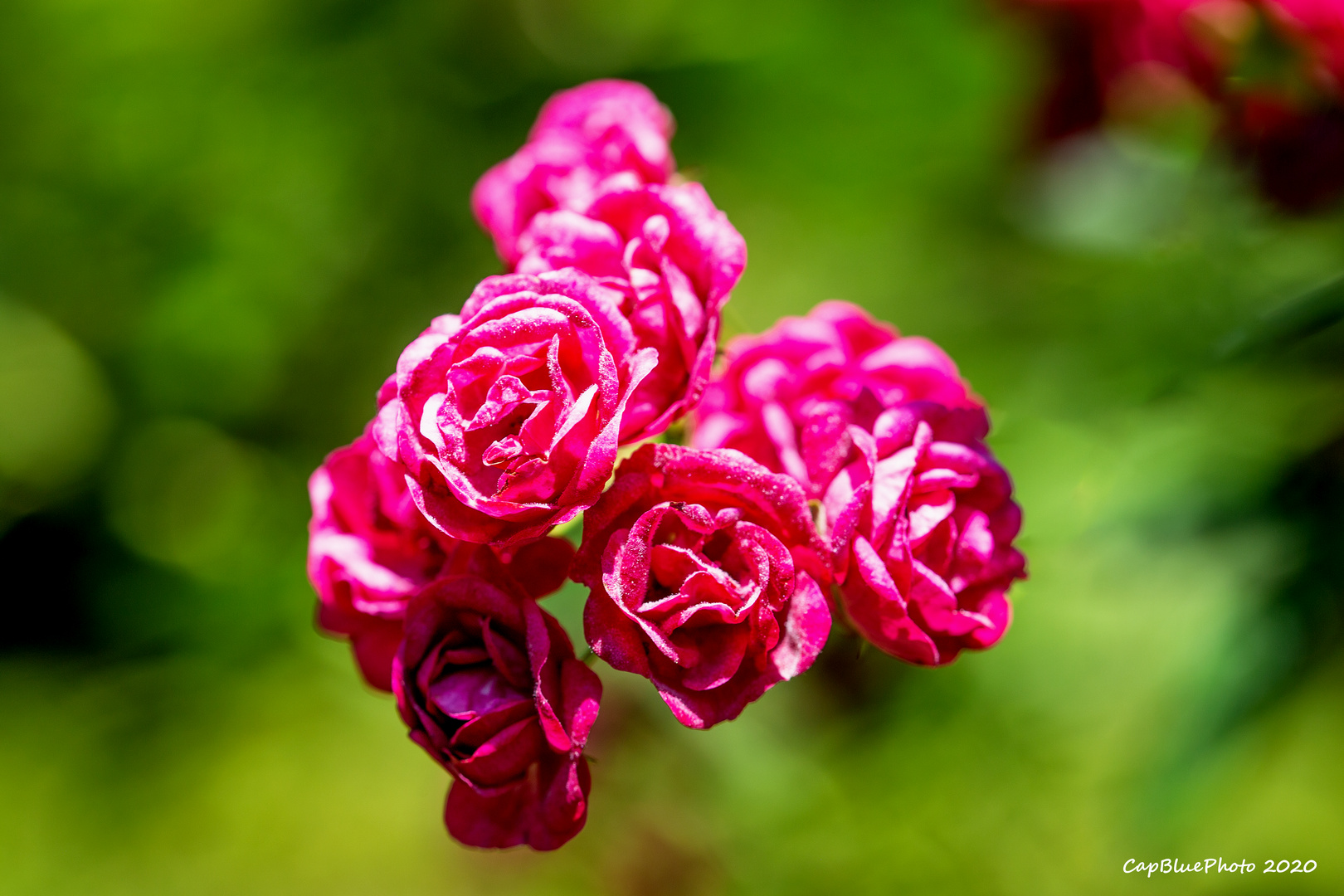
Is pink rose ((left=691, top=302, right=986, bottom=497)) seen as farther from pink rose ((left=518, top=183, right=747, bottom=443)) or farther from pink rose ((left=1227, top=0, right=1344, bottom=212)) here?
pink rose ((left=1227, top=0, right=1344, bottom=212))

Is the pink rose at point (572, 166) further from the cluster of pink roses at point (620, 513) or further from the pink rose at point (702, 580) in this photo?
the pink rose at point (702, 580)

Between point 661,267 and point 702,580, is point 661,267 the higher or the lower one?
the higher one

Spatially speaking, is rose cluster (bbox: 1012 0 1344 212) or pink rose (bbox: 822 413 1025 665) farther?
rose cluster (bbox: 1012 0 1344 212)

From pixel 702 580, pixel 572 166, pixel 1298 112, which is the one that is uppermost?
pixel 1298 112

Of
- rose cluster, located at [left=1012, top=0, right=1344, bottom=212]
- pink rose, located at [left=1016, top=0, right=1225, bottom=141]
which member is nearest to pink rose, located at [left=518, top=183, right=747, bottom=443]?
rose cluster, located at [left=1012, top=0, right=1344, bottom=212]

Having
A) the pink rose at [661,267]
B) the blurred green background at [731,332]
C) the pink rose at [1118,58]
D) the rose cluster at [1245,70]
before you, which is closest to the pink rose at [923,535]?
the pink rose at [661,267]

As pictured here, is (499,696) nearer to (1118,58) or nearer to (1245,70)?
(1245,70)

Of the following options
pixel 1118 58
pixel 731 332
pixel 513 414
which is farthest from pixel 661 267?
pixel 1118 58
